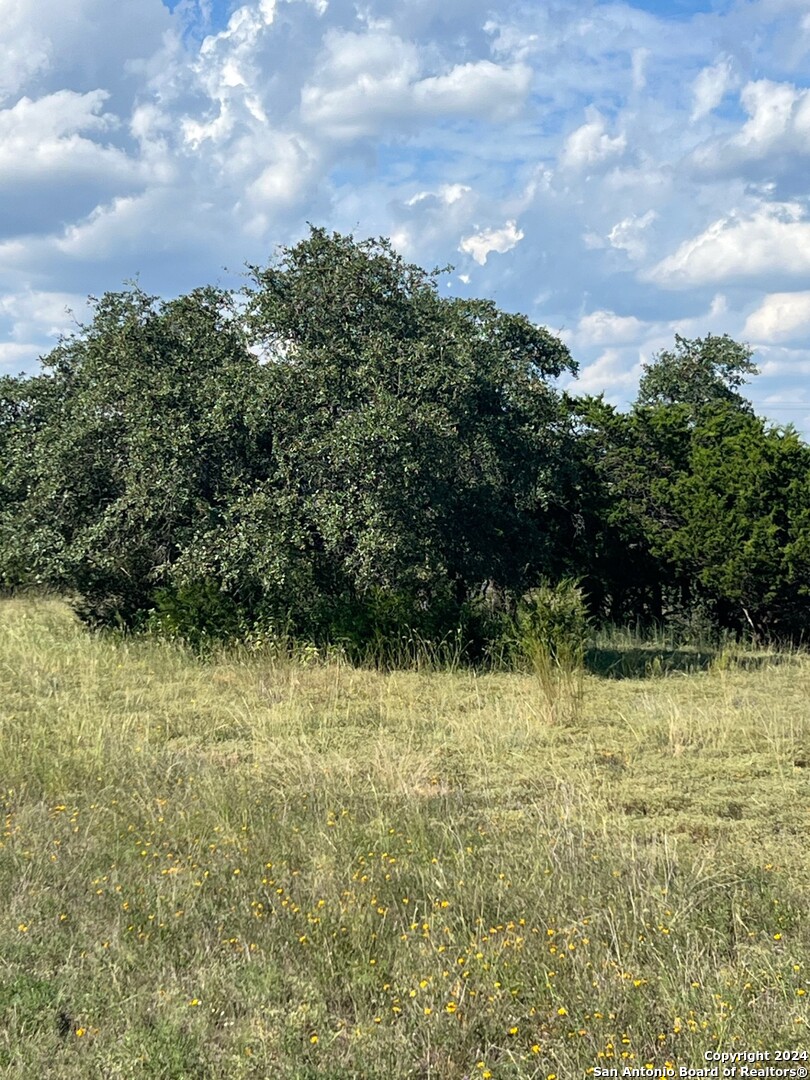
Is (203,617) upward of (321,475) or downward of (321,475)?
downward

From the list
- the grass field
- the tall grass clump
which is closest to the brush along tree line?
the tall grass clump

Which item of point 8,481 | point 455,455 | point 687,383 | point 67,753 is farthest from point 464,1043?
point 687,383

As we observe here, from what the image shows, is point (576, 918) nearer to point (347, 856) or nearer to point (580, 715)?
point (347, 856)

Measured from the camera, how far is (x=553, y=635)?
13.5 m

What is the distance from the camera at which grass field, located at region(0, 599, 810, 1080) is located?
3861mm

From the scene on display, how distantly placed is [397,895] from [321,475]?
9121 millimetres

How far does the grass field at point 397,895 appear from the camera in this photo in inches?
152

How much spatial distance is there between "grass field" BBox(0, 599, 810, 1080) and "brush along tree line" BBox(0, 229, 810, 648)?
422cm

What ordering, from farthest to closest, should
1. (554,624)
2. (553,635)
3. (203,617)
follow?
(203,617) → (554,624) → (553,635)

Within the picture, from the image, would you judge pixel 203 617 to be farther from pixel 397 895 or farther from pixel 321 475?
pixel 397 895

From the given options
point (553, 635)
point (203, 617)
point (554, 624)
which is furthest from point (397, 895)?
point (203, 617)

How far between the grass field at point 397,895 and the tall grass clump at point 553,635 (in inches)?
60.1

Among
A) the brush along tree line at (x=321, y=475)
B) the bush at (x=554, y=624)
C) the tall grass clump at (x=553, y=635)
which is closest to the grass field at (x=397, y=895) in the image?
the tall grass clump at (x=553, y=635)

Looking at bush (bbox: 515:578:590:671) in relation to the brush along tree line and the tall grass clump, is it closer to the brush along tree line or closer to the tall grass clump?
the tall grass clump
